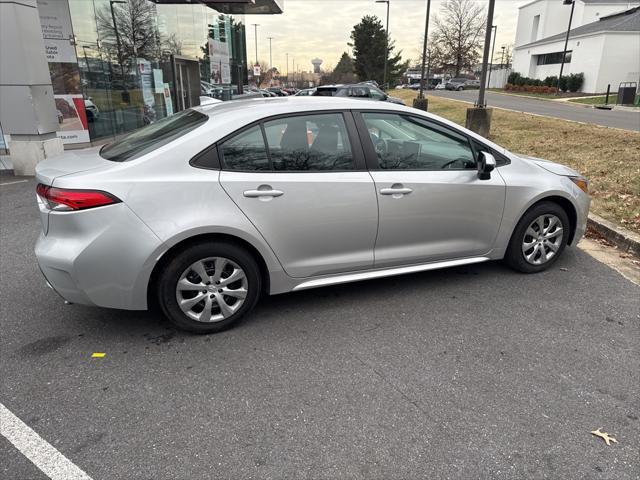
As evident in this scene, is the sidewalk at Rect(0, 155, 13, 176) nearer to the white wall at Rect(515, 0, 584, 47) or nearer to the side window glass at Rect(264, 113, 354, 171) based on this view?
the side window glass at Rect(264, 113, 354, 171)

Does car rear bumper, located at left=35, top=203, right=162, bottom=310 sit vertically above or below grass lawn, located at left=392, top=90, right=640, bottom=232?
above

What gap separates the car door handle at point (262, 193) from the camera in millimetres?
3361

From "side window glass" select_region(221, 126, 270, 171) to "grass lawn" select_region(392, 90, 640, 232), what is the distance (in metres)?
4.52

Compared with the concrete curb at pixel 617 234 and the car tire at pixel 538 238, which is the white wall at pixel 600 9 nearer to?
the concrete curb at pixel 617 234

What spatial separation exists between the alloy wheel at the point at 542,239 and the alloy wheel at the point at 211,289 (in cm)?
263

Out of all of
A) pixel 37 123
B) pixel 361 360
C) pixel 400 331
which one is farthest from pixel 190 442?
pixel 37 123

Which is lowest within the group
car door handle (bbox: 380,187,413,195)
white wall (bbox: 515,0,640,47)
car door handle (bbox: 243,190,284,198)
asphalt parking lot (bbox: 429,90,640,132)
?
asphalt parking lot (bbox: 429,90,640,132)

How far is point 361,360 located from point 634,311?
2.35 m

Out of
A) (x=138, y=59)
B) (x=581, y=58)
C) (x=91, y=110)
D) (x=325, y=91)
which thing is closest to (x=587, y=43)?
(x=581, y=58)

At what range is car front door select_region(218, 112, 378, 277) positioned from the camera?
3416 millimetres

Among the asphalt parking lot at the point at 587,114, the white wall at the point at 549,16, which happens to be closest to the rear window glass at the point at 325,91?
the asphalt parking lot at the point at 587,114

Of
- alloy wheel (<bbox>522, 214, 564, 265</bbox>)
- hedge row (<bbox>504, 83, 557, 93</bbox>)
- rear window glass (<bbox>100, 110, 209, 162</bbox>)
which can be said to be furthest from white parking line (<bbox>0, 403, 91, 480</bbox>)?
hedge row (<bbox>504, 83, 557, 93</bbox>)

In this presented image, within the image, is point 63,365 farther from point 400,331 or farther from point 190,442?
point 400,331

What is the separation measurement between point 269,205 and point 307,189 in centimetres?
31
